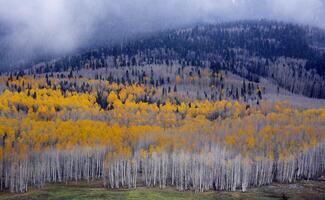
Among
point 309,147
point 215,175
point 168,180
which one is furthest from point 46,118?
point 309,147

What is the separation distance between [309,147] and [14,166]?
229ft

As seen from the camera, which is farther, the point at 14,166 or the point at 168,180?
the point at 168,180

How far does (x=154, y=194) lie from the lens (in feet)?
323

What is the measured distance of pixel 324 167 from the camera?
126062 millimetres

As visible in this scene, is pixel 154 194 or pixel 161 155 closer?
pixel 154 194

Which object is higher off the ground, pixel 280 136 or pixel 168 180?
pixel 280 136

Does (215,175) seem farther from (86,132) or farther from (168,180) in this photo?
(86,132)

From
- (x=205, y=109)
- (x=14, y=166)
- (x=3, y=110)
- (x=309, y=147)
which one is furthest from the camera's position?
(x=205, y=109)

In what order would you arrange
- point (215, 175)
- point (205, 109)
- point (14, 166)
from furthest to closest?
point (205, 109) → point (215, 175) → point (14, 166)

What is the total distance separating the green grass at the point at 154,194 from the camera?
9406cm

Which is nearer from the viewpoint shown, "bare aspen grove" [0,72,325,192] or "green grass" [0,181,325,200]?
"green grass" [0,181,325,200]

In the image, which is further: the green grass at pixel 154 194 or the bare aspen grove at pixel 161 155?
the bare aspen grove at pixel 161 155

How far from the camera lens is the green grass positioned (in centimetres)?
9406

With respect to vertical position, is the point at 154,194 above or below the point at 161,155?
below
